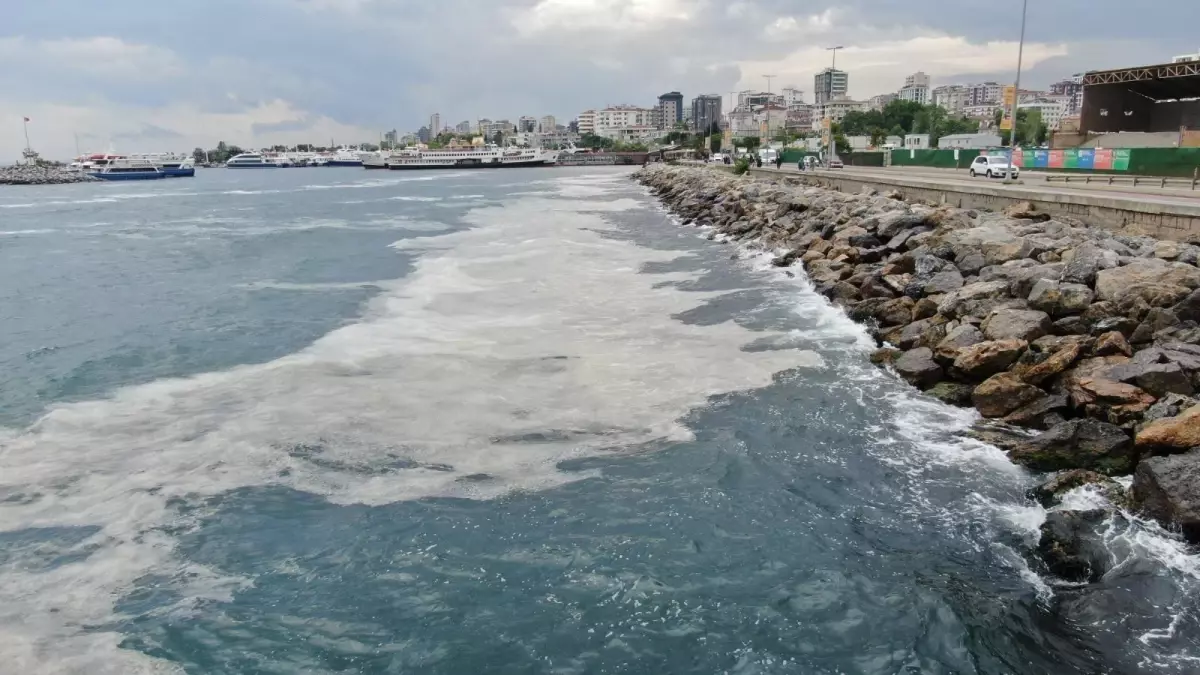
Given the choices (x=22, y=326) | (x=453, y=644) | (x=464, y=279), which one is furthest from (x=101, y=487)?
(x=464, y=279)

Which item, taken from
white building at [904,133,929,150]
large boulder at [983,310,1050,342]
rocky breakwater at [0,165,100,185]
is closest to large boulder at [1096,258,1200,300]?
large boulder at [983,310,1050,342]

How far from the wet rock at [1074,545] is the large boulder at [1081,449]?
1.28 meters

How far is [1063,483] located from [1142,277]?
5.72m

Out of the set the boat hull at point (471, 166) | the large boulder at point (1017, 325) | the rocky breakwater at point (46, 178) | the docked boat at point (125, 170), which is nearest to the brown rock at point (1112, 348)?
the large boulder at point (1017, 325)

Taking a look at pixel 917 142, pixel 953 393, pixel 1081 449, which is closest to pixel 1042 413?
pixel 1081 449

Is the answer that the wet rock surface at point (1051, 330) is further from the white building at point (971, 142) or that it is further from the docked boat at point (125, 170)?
the docked boat at point (125, 170)

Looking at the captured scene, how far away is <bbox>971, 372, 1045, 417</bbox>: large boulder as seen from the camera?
33.2 feet

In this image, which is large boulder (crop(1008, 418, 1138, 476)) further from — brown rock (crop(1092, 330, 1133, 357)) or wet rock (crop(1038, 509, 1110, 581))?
brown rock (crop(1092, 330, 1133, 357))

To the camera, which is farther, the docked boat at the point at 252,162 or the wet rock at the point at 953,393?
the docked boat at the point at 252,162

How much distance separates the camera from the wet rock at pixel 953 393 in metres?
11.0

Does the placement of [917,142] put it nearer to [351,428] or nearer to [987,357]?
[987,357]

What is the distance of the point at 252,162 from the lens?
196500mm

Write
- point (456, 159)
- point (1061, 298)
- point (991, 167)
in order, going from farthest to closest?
point (456, 159) → point (991, 167) → point (1061, 298)

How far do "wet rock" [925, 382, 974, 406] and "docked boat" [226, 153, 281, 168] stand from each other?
21003cm
